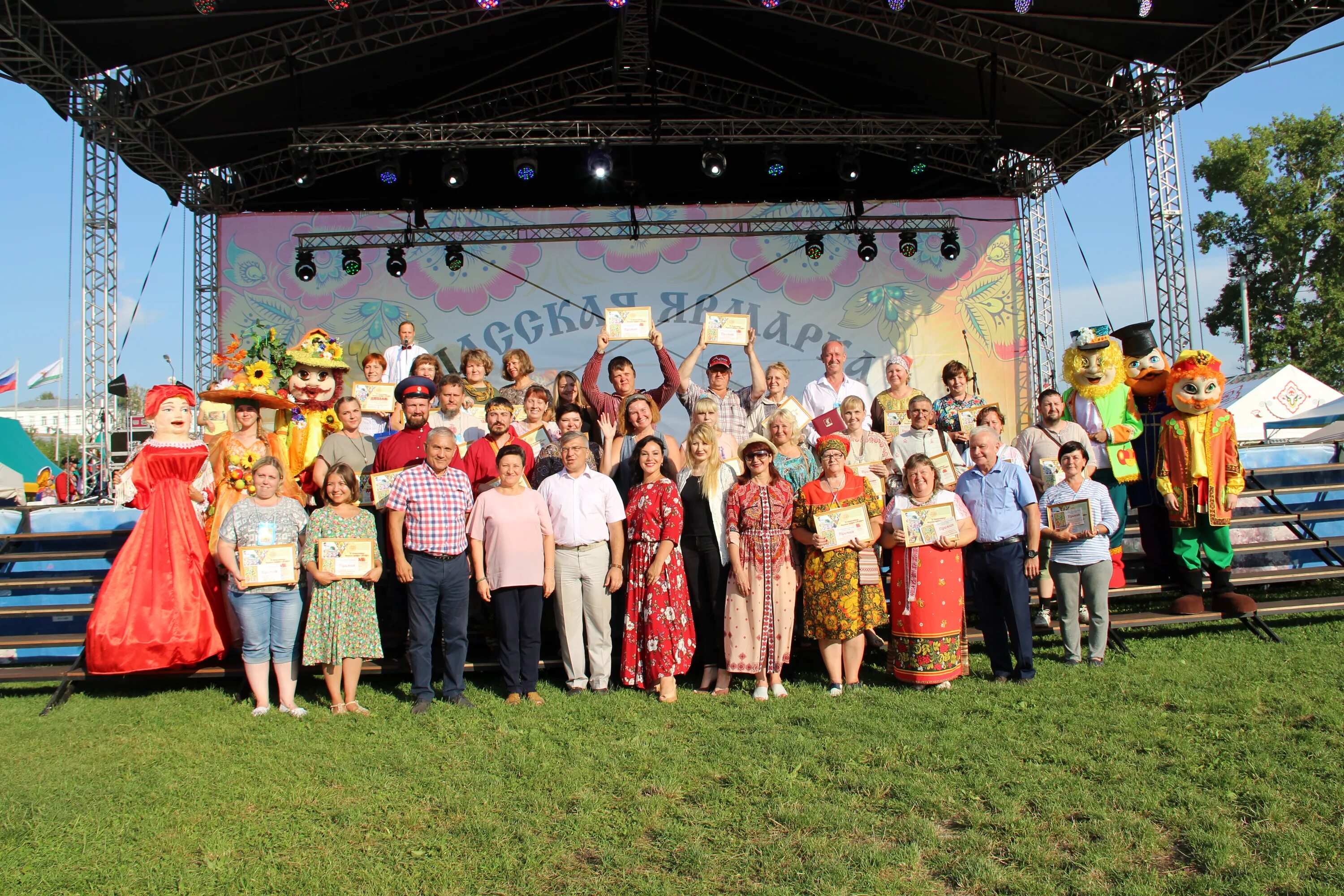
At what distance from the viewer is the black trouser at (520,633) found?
16.6 feet

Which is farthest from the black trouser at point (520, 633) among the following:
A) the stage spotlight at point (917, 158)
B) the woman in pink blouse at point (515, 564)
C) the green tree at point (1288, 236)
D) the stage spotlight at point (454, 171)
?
the green tree at point (1288, 236)

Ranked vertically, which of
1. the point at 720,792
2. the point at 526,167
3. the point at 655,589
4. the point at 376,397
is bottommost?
the point at 720,792

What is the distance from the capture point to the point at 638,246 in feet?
42.4

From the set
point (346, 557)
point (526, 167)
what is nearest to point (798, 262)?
point (526, 167)

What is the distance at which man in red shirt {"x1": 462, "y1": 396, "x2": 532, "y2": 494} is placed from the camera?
18.5ft

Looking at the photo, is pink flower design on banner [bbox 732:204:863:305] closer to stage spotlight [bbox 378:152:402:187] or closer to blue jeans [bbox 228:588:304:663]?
stage spotlight [bbox 378:152:402:187]

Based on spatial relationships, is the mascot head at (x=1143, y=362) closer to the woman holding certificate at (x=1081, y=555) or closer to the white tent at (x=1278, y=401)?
the woman holding certificate at (x=1081, y=555)

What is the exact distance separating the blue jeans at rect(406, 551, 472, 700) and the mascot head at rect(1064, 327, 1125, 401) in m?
4.49

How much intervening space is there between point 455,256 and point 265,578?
27.3 feet

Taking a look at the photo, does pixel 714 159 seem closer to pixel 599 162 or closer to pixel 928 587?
pixel 599 162

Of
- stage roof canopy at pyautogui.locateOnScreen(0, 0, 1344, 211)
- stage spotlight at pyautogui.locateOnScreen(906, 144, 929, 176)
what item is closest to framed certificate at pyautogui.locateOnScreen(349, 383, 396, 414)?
Result: stage roof canopy at pyautogui.locateOnScreen(0, 0, 1344, 211)

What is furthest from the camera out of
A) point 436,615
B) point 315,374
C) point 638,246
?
point 638,246

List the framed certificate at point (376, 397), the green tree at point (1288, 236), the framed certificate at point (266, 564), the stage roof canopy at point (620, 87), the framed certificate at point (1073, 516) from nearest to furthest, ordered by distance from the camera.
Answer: the framed certificate at point (266, 564) < the framed certificate at point (1073, 516) < the framed certificate at point (376, 397) < the stage roof canopy at point (620, 87) < the green tree at point (1288, 236)

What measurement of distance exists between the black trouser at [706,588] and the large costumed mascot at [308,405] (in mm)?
2631
